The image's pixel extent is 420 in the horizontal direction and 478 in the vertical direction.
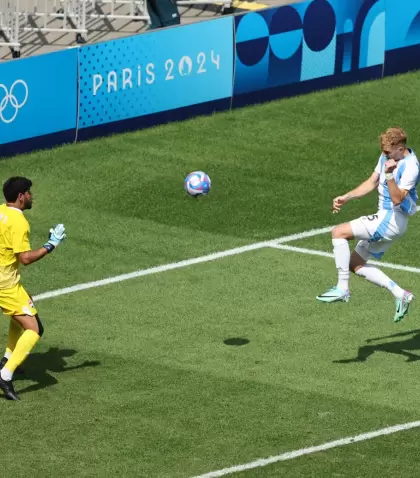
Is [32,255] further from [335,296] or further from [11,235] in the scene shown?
[335,296]

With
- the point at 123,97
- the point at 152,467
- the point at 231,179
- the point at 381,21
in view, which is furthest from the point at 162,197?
the point at 152,467

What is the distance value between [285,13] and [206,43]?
1768 millimetres

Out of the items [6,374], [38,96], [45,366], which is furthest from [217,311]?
[38,96]

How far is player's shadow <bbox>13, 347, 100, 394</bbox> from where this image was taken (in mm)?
15703

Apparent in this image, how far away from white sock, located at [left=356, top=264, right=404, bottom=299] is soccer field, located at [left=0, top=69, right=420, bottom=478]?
76 centimetres

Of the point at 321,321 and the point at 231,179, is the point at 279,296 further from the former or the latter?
the point at 231,179

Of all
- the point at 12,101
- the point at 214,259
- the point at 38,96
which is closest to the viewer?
the point at 214,259

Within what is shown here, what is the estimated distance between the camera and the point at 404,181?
51.6 feet

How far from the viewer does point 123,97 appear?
24.3 metres

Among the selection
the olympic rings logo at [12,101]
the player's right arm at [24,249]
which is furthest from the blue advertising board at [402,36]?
the player's right arm at [24,249]

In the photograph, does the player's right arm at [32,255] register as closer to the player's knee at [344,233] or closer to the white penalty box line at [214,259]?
the player's knee at [344,233]

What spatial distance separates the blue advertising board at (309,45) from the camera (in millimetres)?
25688

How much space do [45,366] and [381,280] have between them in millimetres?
3879


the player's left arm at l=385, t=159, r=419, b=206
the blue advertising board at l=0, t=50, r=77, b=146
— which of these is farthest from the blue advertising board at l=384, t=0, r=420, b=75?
the player's left arm at l=385, t=159, r=419, b=206
